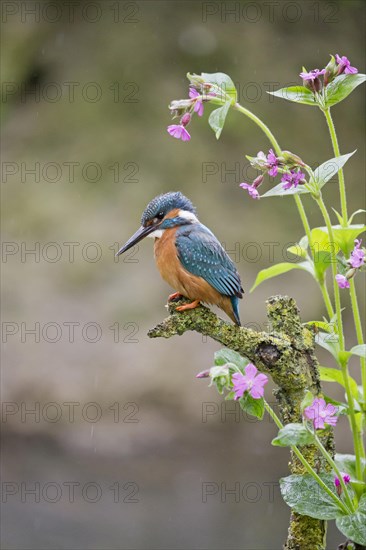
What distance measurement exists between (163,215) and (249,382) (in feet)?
1.78

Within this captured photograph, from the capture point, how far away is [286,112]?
457 centimetres

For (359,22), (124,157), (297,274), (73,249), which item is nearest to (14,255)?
(73,249)

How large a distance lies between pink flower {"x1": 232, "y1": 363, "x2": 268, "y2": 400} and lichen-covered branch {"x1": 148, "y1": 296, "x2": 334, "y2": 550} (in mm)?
239

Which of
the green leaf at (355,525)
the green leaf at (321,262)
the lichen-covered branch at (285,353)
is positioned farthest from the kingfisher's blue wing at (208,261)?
the green leaf at (355,525)

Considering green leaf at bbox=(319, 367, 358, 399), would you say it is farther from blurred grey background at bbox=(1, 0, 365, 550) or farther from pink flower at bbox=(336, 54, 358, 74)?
blurred grey background at bbox=(1, 0, 365, 550)

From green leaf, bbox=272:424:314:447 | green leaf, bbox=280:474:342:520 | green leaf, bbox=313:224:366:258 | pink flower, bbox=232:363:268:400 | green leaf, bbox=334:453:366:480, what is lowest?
green leaf, bbox=280:474:342:520

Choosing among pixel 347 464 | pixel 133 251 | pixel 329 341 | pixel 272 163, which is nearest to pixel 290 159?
pixel 272 163

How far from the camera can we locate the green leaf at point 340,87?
3.89ft

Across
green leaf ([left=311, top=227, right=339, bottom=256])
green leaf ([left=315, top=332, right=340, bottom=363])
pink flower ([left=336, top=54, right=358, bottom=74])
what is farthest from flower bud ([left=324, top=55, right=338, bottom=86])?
green leaf ([left=315, top=332, right=340, bottom=363])

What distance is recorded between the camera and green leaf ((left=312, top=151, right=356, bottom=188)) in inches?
45.3

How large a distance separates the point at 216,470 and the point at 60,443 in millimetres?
709

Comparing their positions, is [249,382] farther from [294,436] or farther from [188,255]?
[188,255]

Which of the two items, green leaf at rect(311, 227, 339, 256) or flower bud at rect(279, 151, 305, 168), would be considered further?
green leaf at rect(311, 227, 339, 256)

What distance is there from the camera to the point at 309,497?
3.96 ft
